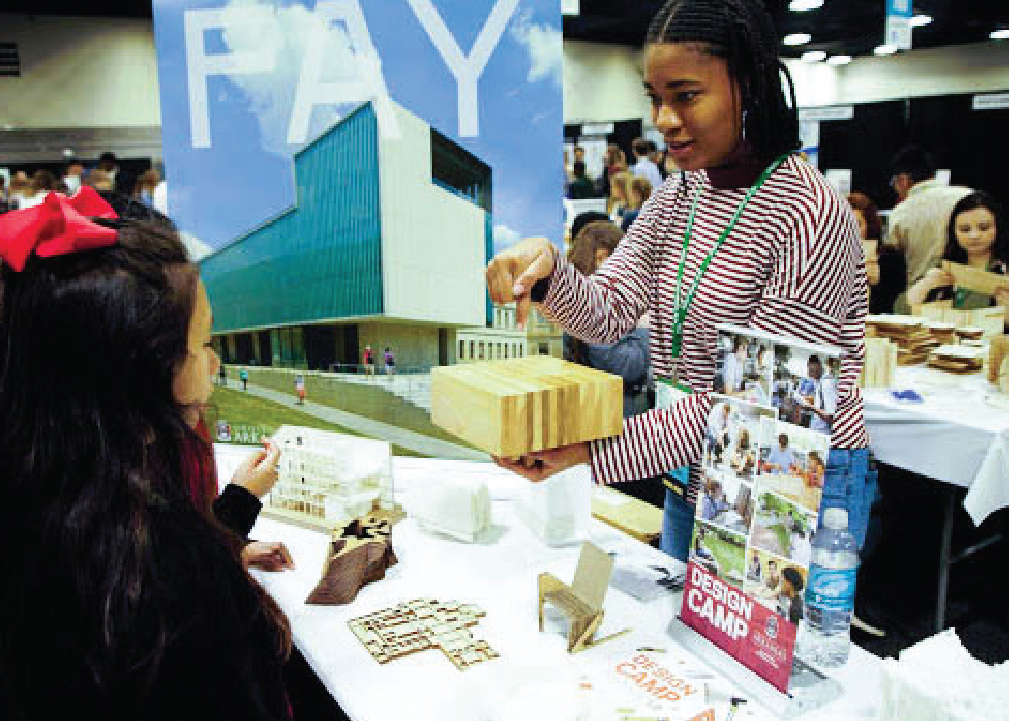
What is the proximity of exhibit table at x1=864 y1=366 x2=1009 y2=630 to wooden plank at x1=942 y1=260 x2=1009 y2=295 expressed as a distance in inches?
27.8

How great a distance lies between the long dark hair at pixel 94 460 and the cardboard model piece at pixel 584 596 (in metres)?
0.50

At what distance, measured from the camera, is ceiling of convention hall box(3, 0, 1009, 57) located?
741 cm

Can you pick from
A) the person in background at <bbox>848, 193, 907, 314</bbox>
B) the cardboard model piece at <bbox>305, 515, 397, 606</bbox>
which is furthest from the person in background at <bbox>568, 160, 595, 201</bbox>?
the cardboard model piece at <bbox>305, 515, 397, 606</bbox>

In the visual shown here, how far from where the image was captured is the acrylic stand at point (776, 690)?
1027 millimetres

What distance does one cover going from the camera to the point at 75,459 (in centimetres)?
89

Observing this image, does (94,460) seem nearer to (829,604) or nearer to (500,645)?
(500,645)

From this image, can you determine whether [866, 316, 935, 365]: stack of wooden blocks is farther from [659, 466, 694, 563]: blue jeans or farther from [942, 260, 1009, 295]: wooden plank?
[659, 466, 694, 563]: blue jeans

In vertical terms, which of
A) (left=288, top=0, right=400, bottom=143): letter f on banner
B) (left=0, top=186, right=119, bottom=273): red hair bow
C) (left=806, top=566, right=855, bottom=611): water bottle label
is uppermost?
(left=288, top=0, right=400, bottom=143): letter f on banner

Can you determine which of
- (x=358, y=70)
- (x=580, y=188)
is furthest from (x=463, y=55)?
(x=580, y=188)

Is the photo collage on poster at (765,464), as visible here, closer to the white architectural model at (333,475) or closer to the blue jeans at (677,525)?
the blue jeans at (677,525)

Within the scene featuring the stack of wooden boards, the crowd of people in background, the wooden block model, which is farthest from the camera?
the crowd of people in background

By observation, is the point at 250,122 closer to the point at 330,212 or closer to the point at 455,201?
the point at 330,212

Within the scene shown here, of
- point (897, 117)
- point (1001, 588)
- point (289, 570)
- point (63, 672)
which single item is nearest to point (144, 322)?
point (63, 672)

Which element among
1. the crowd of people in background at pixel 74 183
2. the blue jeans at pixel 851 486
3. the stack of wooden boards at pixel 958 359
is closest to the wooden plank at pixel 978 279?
the stack of wooden boards at pixel 958 359
